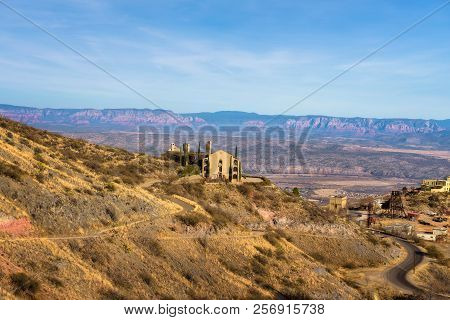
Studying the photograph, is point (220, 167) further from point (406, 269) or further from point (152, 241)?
point (152, 241)

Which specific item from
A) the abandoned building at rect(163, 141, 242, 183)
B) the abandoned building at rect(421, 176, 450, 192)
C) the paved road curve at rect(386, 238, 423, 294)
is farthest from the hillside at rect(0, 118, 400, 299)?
the abandoned building at rect(421, 176, 450, 192)

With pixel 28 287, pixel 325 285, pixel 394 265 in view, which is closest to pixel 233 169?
pixel 394 265

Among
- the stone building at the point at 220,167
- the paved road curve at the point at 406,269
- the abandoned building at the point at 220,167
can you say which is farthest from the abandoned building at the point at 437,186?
the stone building at the point at 220,167

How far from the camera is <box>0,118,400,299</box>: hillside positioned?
24500 millimetres

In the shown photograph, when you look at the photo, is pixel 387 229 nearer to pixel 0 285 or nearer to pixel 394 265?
pixel 394 265

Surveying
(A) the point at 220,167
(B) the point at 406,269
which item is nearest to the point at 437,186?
(B) the point at 406,269

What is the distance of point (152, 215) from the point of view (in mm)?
36219

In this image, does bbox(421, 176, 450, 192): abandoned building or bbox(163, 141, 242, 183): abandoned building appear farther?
bbox(421, 176, 450, 192): abandoned building

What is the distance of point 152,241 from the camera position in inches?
1234

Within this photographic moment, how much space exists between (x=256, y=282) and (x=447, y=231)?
164 feet

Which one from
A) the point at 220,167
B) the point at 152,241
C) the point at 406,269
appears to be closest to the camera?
the point at 152,241

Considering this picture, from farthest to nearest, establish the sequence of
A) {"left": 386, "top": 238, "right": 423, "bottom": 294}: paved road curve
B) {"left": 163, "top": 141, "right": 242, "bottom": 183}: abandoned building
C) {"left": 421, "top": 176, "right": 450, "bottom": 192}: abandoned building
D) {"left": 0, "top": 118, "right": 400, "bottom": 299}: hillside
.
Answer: {"left": 421, "top": 176, "right": 450, "bottom": 192}: abandoned building
{"left": 163, "top": 141, "right": 242, "bottom": 183}: abandoned building
{"left": 386, "top": 238, "right": 423, "bottom": 294}: paved road curve
{"left": 0, "top": 118, "right": 400, "bottom": 299}: hillside

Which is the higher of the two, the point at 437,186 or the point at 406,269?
the point at 406,269

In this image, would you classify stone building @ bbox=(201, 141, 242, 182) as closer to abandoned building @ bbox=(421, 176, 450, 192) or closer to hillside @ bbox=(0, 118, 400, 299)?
hillside @ bbox=(0, 118, 400, 299)
